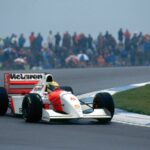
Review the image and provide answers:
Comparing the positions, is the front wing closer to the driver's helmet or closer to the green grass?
the driver's helmet

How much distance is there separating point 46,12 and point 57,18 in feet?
2.82

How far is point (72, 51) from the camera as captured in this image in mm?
37938

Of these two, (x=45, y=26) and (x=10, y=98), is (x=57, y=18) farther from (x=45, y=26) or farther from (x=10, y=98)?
(x=10, y=98)

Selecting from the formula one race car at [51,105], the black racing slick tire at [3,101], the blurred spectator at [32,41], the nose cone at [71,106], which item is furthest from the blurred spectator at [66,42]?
the nose cone at [71,106]

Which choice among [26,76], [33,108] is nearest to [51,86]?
[33,108]

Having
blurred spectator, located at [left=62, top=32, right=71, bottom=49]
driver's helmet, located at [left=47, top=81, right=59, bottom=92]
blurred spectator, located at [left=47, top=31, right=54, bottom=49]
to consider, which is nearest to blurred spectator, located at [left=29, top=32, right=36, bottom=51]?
blurred spectator, located at [left=47, top=31, right=54, bottom=49]

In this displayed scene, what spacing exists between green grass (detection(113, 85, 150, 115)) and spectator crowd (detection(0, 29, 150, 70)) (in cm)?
1663

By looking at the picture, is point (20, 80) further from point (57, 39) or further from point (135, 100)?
point (57, 39)

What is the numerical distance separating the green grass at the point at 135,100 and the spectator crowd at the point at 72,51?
1663cm

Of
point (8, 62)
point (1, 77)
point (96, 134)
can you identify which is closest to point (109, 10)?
point (8, 62)

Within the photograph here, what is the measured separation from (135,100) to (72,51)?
68.0 feet

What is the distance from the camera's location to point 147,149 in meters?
10.3

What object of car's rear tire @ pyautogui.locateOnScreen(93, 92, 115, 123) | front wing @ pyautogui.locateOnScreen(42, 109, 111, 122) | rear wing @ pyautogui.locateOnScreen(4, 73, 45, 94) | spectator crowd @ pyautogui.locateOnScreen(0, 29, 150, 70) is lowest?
spectator crowd @ pyautogui.locateOnScreen(0, 29, 150, 70)

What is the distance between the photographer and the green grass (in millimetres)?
15550
